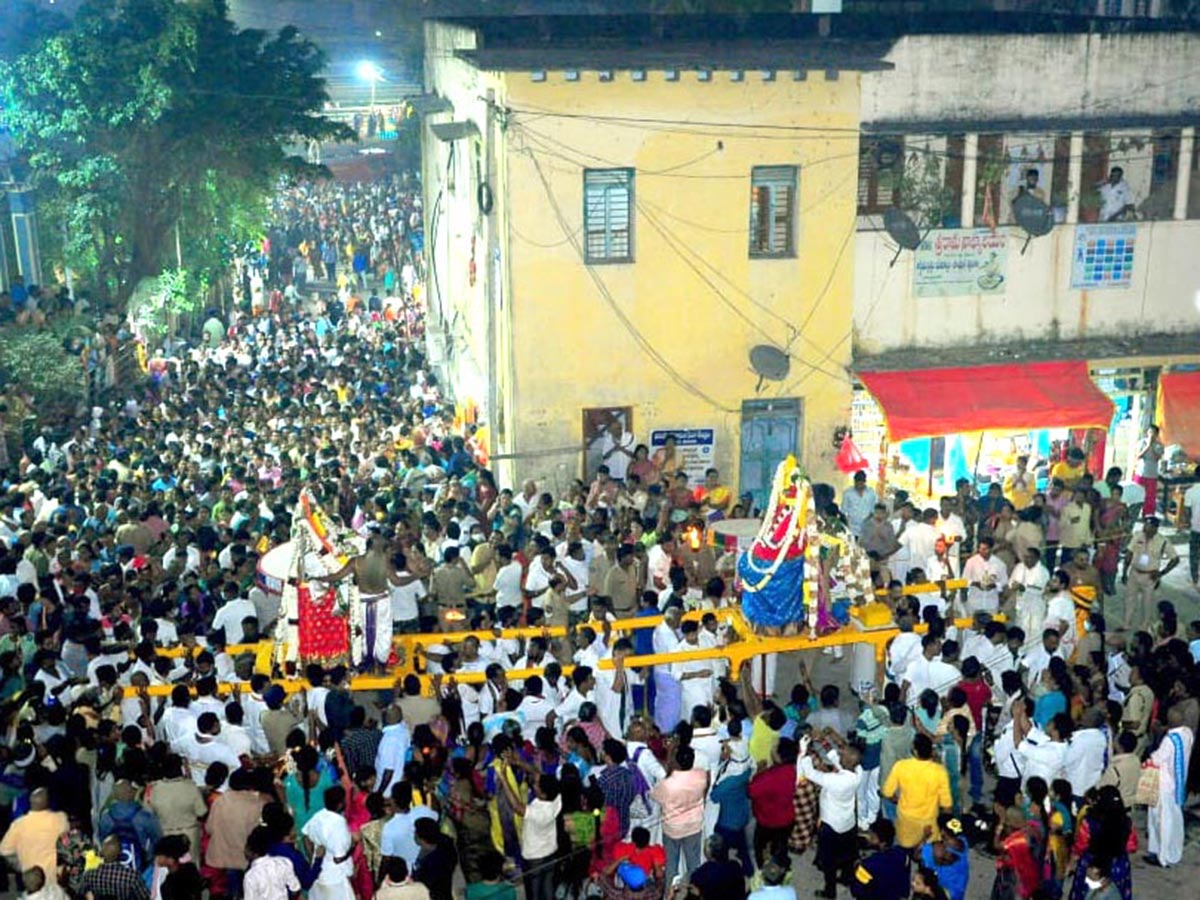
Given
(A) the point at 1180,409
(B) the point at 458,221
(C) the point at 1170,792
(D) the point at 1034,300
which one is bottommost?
(C) the point at 1170,792

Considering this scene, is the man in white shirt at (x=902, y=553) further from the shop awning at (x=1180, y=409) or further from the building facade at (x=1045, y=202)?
the shop awning at (x=1180, y=409)

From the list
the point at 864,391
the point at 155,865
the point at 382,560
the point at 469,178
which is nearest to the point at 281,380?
the point at 469,178

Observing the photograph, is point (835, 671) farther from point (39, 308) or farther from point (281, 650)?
point (39, 308)

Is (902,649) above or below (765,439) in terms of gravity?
below

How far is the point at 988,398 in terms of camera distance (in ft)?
62.4

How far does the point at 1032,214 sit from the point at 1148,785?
9613 millimetres

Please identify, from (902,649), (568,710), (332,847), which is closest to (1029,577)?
(902,649)

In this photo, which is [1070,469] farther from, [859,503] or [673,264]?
[673,264]

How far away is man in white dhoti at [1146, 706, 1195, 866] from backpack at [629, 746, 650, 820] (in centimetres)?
388

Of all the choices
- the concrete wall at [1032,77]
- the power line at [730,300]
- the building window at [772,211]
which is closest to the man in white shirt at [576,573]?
the power line at [730,300]

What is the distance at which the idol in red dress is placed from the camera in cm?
1215

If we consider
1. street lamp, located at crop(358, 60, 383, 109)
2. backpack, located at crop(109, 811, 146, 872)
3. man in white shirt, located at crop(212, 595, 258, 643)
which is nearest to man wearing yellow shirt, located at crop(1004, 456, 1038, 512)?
man in white shirt, located at crop(212, 595, 258, 643)

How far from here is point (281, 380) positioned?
23.2 m

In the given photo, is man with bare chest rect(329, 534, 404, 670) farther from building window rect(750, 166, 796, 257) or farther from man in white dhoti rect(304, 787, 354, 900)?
building window rect(750, 166, 796, 257)
